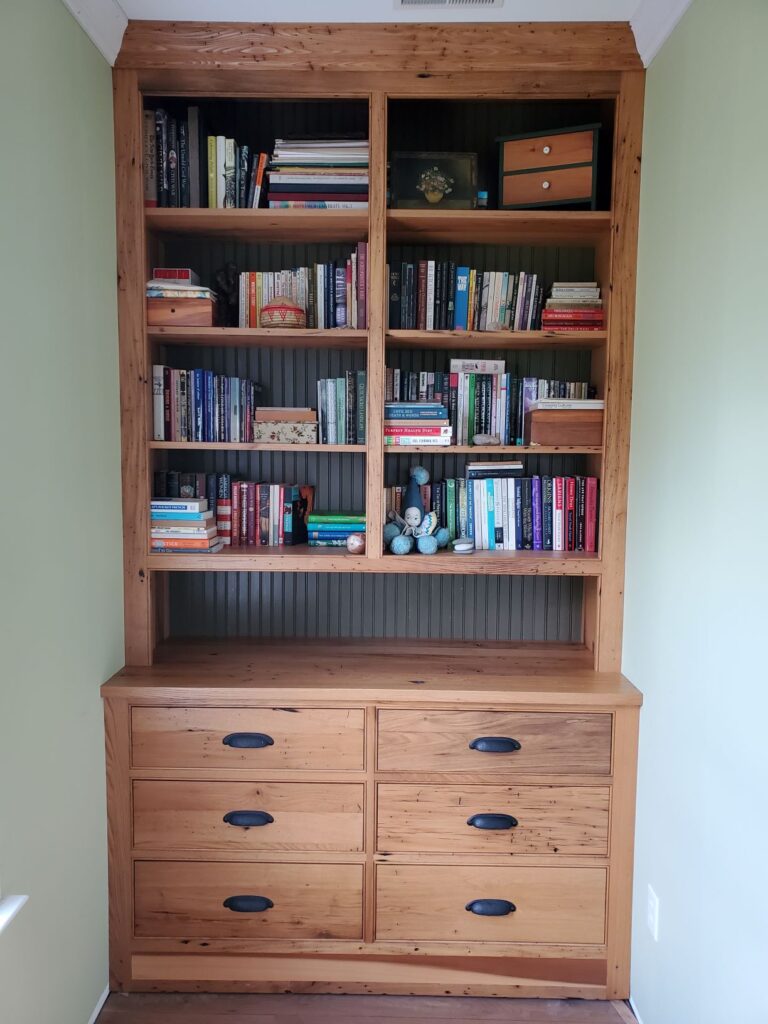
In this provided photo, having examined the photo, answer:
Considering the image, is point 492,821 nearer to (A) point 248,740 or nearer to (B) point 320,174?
(A) point 248,740

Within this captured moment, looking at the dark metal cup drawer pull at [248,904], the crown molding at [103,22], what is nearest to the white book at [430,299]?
the crown molding at [103,22]

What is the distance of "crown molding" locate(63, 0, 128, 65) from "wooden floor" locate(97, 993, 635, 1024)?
8.86 ft

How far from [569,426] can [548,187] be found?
2.39ft

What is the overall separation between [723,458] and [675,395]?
31cm

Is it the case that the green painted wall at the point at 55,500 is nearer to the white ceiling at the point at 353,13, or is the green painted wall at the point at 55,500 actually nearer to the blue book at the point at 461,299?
the white ceiling at the point at 353,13

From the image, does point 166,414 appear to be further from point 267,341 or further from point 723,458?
point 723,458

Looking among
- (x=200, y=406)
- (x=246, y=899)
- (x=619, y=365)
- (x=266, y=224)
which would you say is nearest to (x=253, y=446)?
(x=200, y=406)

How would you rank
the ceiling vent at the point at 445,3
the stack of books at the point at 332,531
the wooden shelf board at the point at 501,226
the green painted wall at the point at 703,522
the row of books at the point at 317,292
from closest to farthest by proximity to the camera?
the green painted wall at the point at 703,522, the ceiling vent at the point at 445,3, the wooden shelf board at the point at 501,226, the row of books at the point at 317,292, the stack of books at the point at 332,531

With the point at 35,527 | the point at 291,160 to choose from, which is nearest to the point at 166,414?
the point at 35,527

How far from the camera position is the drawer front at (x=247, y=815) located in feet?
6.59

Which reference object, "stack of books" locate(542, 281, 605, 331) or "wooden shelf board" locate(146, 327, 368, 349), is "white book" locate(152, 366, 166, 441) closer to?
"wooden shelf board" locate(146, 327, 368, 349)

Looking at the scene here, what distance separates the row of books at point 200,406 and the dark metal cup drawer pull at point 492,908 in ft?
5.19

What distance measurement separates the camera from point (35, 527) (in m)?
1.58

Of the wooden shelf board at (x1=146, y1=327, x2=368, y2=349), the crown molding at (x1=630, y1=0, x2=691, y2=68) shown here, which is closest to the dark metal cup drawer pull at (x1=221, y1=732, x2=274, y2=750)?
the wooden shelf board at (x1=146, y1=327, x2=368, y2=349)
